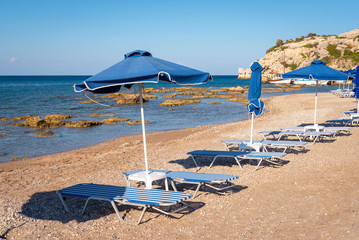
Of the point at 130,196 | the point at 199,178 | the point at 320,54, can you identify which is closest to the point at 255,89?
the point at 199,178

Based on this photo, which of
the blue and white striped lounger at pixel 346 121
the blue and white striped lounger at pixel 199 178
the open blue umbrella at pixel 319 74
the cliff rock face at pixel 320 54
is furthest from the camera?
the cliff rock face at pixel 320 54

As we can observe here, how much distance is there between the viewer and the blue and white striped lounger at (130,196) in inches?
A: 204

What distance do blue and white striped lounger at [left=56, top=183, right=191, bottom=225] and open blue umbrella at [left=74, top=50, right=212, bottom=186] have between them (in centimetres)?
181

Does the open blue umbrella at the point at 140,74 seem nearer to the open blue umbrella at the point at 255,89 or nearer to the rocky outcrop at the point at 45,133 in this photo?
the open blue umbrella at the point at 255,89

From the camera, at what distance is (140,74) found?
530cm

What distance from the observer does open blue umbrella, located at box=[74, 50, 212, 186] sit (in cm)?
525

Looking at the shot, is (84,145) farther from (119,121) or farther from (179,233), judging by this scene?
(179,233)

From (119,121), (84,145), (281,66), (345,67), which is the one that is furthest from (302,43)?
(84,145)

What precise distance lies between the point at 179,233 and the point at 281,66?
3919 inches

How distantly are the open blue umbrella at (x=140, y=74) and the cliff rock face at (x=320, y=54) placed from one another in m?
78.0

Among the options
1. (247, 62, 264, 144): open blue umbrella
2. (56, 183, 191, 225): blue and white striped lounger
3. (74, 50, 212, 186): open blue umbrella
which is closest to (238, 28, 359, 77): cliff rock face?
(247, 62, 264, 144): open blue umbrella

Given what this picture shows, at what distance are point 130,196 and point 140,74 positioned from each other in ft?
6.64

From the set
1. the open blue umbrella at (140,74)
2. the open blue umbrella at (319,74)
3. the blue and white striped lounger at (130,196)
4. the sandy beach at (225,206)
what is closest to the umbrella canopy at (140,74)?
the open blue umbrella at (140,74)

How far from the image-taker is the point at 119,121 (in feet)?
77.7
